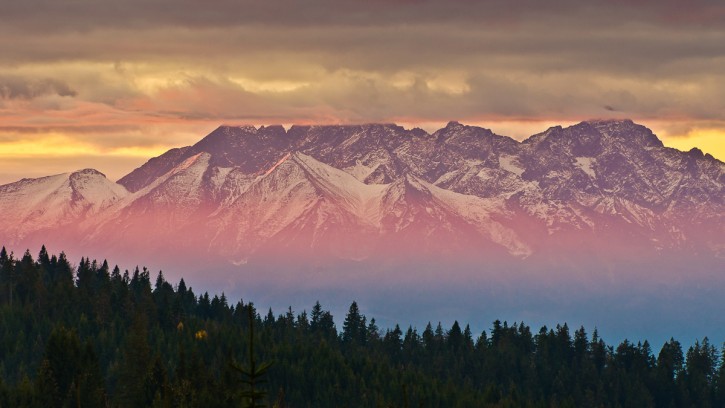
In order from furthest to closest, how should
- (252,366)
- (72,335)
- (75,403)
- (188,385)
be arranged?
(72,335) < (188,385) < (75,403) < (252,366)

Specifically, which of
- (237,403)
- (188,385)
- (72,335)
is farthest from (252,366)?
(72,335)

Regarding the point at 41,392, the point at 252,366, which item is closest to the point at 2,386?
the point at 41,392

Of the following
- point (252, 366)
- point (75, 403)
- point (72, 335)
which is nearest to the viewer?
point (252, 366)

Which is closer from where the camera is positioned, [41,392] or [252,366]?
[252,366]

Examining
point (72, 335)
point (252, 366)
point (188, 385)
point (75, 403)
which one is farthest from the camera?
point (72, 335)

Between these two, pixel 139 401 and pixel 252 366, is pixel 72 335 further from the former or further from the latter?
pixel 252 366

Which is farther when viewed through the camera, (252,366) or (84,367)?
(84,367)

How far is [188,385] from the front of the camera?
18050cm

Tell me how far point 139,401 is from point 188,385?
710 centimetres

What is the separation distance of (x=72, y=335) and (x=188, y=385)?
20.2 m

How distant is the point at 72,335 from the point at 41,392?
19349mm

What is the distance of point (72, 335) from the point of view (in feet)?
631

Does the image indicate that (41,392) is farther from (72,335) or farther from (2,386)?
(72,335)

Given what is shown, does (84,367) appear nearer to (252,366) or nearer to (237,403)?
(237,403)
